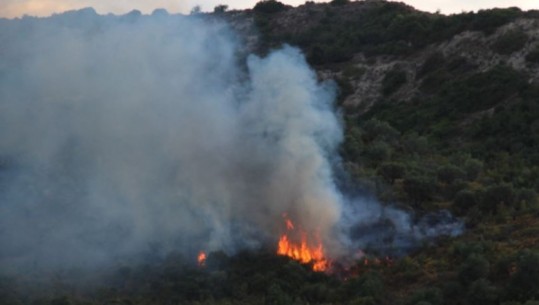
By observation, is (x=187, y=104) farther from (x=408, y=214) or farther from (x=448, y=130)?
(x=448, y=130)

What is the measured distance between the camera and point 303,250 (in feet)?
132

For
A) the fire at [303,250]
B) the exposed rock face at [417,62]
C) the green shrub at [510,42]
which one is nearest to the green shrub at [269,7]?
the exposed rock face at [417,62]

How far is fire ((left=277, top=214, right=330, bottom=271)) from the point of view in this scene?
39.2 meters

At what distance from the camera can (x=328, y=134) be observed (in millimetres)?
45688

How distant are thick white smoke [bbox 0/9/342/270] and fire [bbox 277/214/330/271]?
0.44m

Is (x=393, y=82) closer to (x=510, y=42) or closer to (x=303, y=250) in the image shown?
(x=510, y=42)

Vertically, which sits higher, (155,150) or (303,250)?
(155,150)

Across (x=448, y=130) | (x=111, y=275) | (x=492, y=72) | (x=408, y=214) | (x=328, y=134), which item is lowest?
(x=111, y=275)

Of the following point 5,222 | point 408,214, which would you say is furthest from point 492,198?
point 5,222

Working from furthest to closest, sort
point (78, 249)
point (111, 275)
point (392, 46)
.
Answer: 1. point (392, 46)
2. point (78, 249)
3. point (111, 275)

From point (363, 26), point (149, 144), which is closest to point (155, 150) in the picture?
point (149, 144)

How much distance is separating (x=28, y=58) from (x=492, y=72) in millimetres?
42037

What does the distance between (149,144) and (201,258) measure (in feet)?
22.4

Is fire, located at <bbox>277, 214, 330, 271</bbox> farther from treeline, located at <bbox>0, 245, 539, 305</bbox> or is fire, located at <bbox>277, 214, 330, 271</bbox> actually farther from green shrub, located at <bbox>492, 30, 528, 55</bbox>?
green shrub, located at <bbox>492, 30, 528, 55</bbox>
